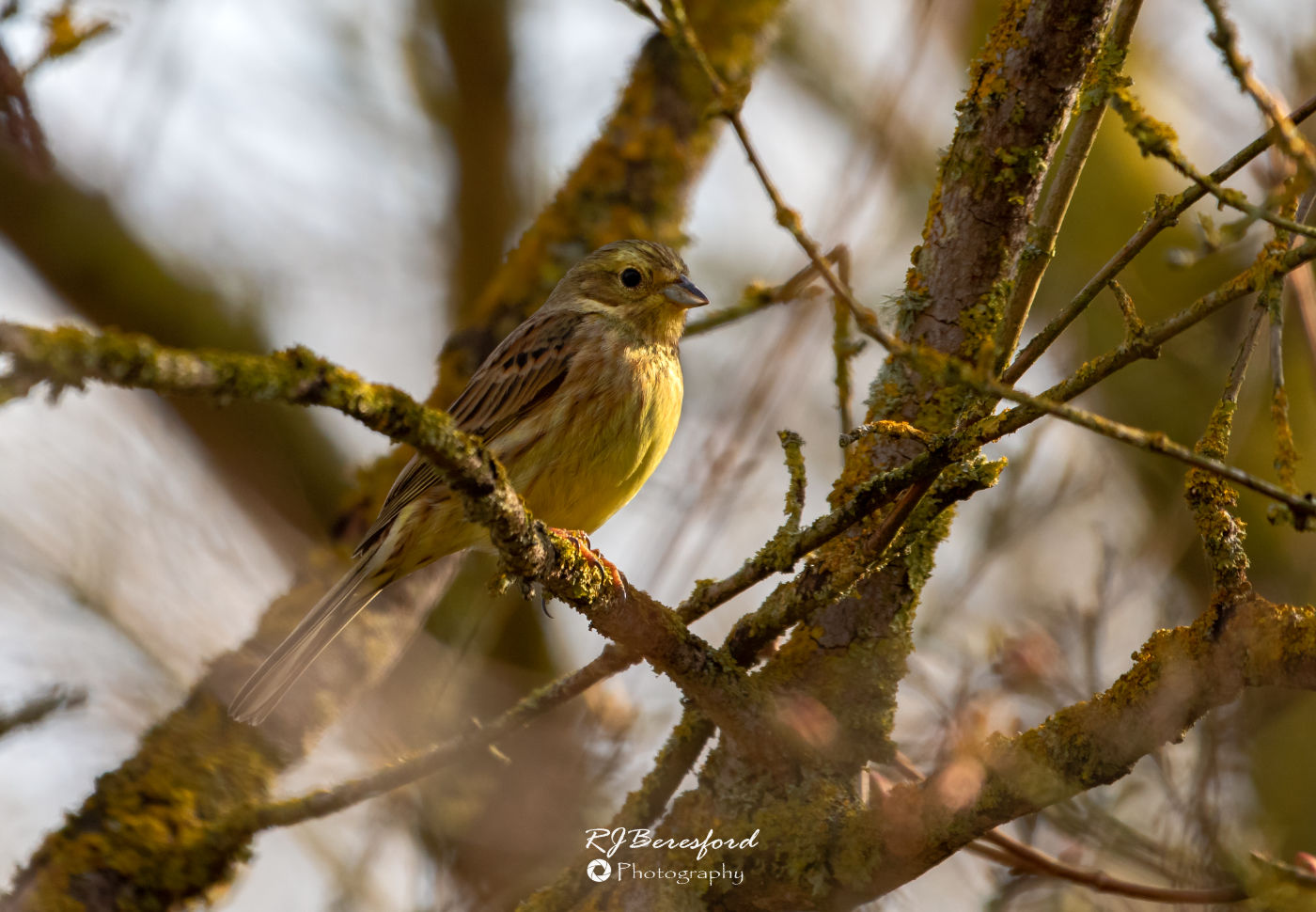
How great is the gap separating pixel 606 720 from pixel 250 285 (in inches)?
147

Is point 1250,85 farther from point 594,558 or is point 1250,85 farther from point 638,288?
point 638,288

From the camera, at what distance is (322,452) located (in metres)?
6.86

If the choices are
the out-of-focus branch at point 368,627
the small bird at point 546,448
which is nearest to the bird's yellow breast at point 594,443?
the small bird at point 546,448

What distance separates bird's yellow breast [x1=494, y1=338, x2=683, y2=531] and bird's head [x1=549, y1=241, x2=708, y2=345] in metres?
0.41

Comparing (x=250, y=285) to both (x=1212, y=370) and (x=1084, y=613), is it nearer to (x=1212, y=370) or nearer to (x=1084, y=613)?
(x=1084, y=613)

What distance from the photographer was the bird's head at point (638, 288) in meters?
5.27

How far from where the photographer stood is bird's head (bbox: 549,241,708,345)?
17.3ft

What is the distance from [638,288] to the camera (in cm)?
542

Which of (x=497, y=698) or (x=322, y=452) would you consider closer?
(x=497, y=698)

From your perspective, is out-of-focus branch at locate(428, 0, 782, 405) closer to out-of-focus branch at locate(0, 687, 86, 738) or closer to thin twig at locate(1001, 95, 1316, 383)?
out-of-focus branch at locate(0, 687, 86, 738)

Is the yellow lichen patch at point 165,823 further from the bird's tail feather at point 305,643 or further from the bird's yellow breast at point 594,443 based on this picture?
the bird's yellow breast at point 594,443

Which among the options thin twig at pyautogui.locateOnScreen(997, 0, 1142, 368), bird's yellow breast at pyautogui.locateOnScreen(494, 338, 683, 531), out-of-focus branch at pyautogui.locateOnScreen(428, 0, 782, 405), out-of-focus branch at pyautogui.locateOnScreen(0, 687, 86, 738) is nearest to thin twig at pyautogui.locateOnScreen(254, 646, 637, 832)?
out-of-focus branch at pyautogui.locateOnScreen(0, 687, 86, 738)

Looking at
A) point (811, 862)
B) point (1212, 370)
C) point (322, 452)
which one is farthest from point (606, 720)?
point (1212, 370)

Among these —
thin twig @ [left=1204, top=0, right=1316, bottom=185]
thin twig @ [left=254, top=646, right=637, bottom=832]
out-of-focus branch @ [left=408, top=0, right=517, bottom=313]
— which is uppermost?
out-of-focus branch @ [left=408, top=0, right=517, bottom=313]
